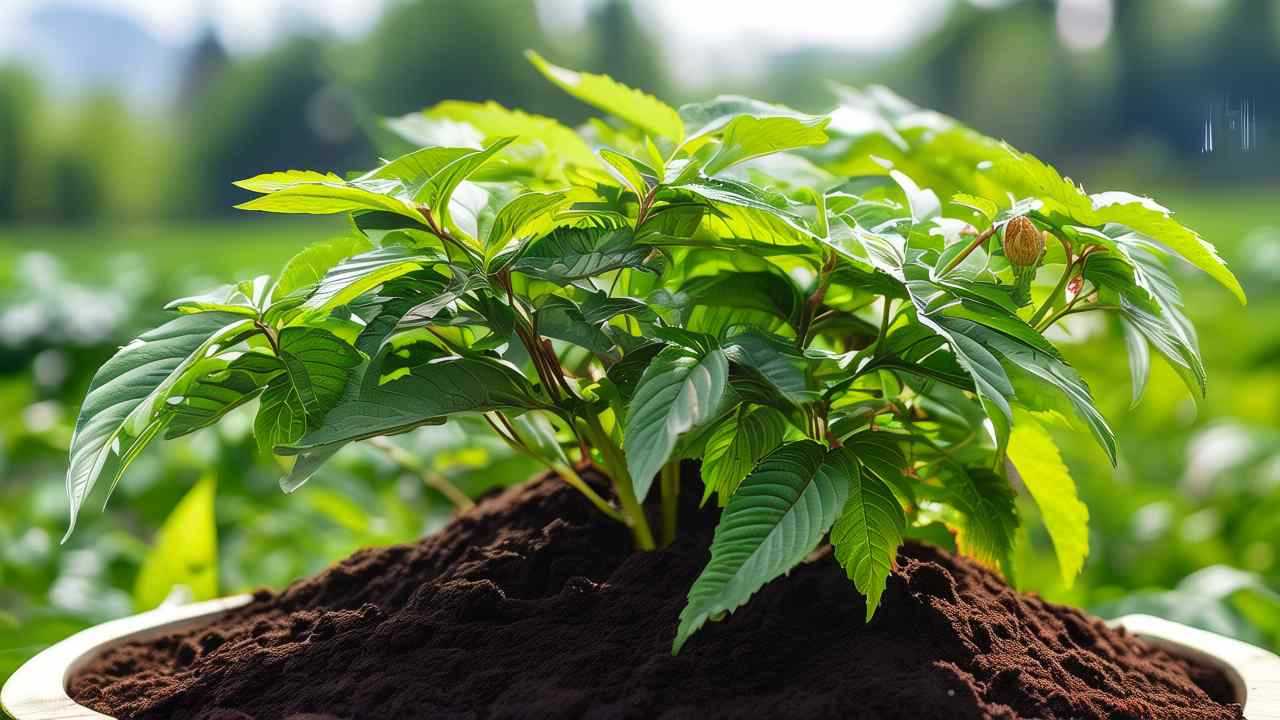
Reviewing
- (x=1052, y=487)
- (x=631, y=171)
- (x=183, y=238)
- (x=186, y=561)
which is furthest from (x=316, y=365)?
(x=183, y=238)

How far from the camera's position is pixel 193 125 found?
67.1ft

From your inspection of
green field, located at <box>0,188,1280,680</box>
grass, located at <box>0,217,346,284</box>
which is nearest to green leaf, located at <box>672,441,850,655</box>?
green field, located at <box>0,188,1280,680</box>

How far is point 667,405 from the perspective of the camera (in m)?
0.40

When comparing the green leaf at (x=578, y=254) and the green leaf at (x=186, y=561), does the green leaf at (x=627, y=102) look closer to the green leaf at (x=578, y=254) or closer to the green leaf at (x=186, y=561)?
the green leaf at (x=578, y=254)

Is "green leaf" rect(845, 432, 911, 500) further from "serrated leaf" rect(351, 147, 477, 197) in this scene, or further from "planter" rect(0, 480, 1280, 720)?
"serrated leaf" rect(351, 147, 477, 197)

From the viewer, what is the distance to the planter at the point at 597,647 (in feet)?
1.52

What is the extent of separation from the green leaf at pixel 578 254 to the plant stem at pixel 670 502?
165mm

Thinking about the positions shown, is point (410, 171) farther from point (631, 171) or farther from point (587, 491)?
point (587, 491)

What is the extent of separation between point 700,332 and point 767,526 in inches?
3.9

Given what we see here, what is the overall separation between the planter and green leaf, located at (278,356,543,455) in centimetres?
11

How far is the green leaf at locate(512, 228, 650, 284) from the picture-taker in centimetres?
44

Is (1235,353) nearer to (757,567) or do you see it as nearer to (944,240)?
(944,240)

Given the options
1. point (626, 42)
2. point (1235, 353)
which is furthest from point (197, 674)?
point (626, 42)

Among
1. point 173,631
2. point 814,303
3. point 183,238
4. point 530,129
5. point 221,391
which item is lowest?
point 173,631
